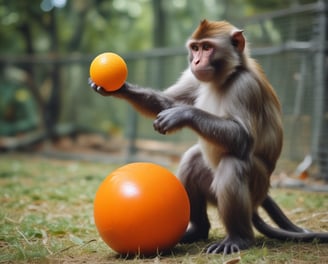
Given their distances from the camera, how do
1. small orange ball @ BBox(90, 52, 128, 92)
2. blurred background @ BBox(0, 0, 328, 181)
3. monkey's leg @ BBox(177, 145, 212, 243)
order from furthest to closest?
blurred background @ BBox(0, 0, 328, 181), monkey's leg @ BBox(177, 145, 212, 243), small orange ball @ BBox(90, 52, 128, 92)

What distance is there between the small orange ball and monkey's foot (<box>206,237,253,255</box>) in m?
1.78

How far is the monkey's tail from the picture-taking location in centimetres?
480

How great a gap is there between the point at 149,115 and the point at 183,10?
811 cm

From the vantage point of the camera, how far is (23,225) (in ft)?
18.2

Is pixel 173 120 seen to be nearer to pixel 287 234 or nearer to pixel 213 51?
pixel 213 51

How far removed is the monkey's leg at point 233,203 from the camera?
444 cm

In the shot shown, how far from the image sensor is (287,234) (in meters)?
4.98

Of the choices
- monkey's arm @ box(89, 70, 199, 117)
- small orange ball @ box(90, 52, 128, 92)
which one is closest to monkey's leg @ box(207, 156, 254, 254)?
monkey's arm @ box(89, 70, 199, 117)

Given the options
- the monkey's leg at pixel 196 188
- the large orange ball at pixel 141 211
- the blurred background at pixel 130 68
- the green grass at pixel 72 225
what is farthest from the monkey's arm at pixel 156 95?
the blurred background at pixel 130 68

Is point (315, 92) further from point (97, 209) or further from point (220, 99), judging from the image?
point (97, 209)

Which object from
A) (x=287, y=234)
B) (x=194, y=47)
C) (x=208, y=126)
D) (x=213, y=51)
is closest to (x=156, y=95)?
(x=194, y=47)

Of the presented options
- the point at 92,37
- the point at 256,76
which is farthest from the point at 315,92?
the point at 92,37

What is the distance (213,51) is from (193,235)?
6.13ft

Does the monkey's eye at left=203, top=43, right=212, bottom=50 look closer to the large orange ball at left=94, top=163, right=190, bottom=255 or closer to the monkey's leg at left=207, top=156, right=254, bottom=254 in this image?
the monkey's leg at left=207, top=156, right=254, bottom=254
